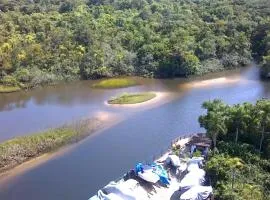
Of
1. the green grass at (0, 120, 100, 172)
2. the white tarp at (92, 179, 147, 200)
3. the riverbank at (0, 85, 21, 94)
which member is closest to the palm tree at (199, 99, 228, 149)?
the white tarp at (92, 179, 147, 200)

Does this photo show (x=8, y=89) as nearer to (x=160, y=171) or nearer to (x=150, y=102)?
(x=150, y=102)

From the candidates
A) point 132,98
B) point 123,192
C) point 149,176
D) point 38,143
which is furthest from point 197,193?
point 132,98

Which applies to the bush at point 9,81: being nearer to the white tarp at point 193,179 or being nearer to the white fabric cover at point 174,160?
the white fabric cover at point 174,160

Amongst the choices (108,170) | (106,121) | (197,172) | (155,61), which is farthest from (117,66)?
(197,172)

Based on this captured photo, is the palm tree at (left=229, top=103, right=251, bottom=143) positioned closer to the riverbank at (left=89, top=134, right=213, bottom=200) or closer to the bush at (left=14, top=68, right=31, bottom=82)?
the riverbank at (left=89, top=134, right=213, bottom=200)

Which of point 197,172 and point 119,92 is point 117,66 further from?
point 197,172
